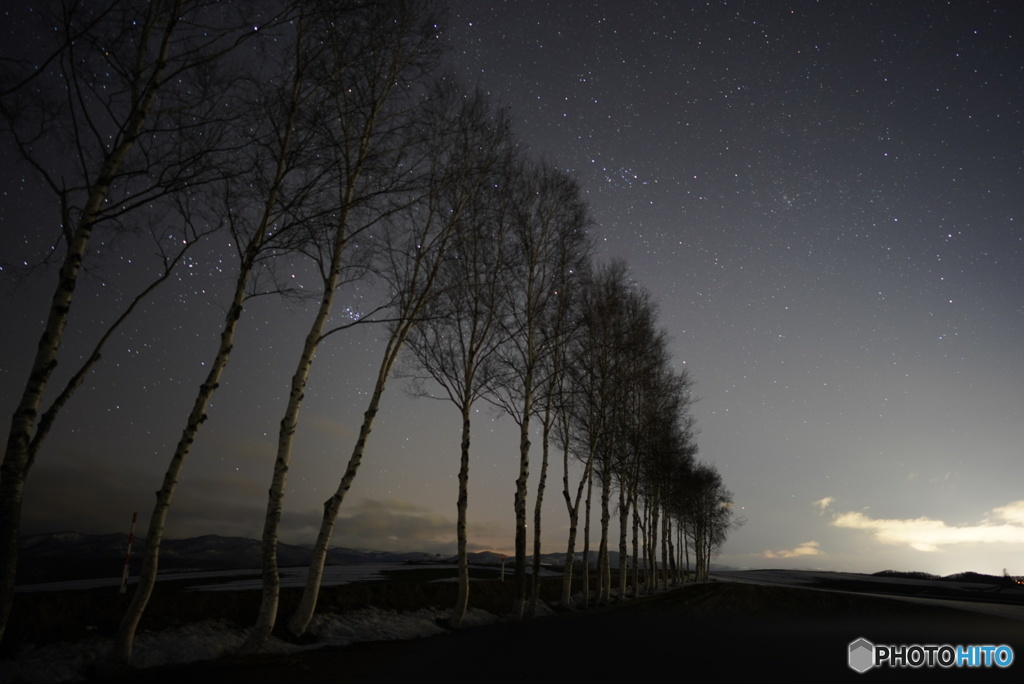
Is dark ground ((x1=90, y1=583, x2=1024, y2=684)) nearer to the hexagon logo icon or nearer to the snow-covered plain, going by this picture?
the hexagon logo icon

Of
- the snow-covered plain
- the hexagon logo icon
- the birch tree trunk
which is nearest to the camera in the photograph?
the snow-covered plain

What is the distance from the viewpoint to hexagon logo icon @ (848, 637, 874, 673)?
401 inches

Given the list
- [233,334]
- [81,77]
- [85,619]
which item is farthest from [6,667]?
[81,77]

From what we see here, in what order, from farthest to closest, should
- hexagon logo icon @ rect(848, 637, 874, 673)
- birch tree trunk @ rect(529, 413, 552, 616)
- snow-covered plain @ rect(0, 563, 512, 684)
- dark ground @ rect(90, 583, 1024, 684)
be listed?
birch tree trunk @ rect(529, 413, 552, 616)
hexagon logo icon @ rect(848, 637, 874, 673)
dark ground @ rect(90, 583, 1024, 684)
snow-covered plain @ rect(0, 563, 512, 684)

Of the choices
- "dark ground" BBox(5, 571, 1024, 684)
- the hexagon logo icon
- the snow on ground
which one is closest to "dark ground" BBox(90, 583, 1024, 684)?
"dark ground" BBox(5, 571, 1024, 684)

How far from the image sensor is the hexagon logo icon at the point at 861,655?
33.5 ft

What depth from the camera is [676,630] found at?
1600 cm

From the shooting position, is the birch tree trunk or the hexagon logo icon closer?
the hexagon logo icon

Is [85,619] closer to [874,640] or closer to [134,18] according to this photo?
[134,18]

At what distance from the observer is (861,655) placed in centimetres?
1166

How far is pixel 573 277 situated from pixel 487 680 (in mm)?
15268

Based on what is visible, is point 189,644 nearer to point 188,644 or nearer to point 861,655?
point 188,644

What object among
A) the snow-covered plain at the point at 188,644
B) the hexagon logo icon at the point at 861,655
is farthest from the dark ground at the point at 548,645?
the snow-covered plain at the point at 188,644

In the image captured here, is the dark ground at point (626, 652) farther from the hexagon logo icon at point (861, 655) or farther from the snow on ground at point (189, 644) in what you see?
the snow on ground at point (189, 644)
